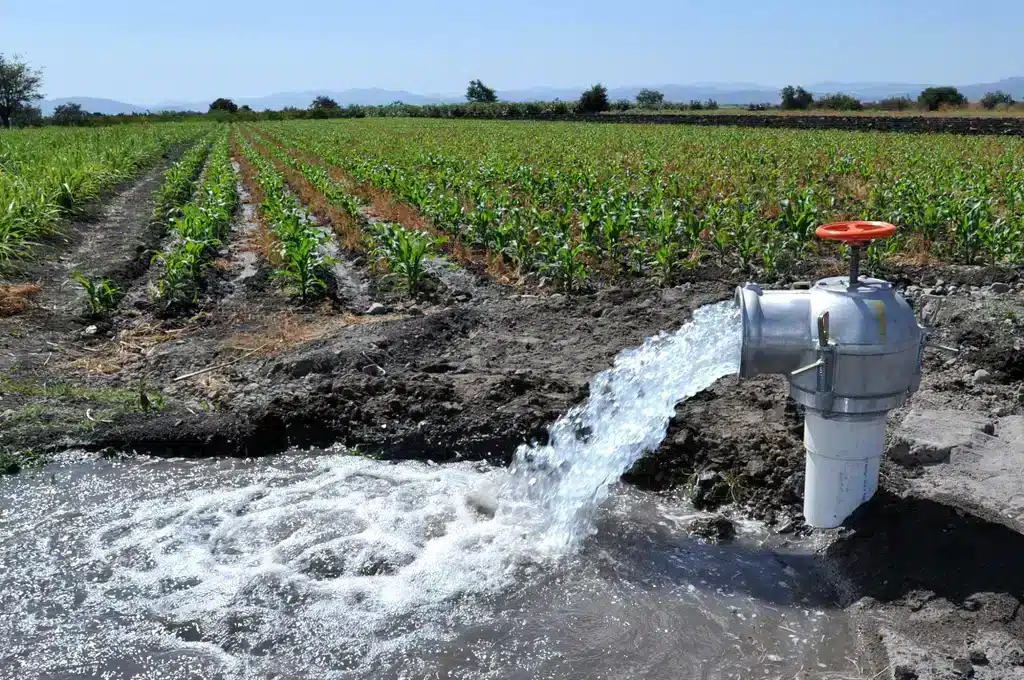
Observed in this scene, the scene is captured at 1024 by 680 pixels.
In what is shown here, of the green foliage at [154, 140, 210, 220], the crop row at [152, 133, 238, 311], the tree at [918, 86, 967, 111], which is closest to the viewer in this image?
the crop row at [152, 133, 238, 311]

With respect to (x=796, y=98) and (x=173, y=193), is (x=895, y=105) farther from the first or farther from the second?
(x=173, y=193)

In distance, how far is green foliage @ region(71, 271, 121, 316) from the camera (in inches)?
280

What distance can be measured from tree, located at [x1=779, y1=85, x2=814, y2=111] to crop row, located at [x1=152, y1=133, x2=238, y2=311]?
51.6 m

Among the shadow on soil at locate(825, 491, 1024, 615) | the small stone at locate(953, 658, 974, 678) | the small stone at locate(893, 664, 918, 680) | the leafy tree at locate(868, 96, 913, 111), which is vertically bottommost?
the small stone at locate(893, 664, 918, 680)

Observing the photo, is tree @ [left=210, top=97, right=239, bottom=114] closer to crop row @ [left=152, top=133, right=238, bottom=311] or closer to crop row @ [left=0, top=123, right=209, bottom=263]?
crop row @ [left=0, top=123, right=209, bottom=263]

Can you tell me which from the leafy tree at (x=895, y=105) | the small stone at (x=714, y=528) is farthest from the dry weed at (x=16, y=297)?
the leafy tree at (x=895, y=105)

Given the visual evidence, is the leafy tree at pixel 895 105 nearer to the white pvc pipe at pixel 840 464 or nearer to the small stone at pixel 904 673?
the white pvc pipe at pixel 840 464

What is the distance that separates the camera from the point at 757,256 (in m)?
8.48

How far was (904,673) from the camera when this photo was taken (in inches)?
108

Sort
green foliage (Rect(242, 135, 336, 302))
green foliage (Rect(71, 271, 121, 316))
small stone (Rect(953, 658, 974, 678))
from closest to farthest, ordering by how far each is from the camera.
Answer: small stone (Rect(953, 658, 974, 678)), green foliage (Rect(71, 271, 121, 316)), green foliage (Rect(242, 135, 336, 302))

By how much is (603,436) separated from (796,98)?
60.7m

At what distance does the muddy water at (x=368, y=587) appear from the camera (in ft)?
10.1

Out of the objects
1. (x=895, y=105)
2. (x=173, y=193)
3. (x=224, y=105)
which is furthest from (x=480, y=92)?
(x=173, y=193)

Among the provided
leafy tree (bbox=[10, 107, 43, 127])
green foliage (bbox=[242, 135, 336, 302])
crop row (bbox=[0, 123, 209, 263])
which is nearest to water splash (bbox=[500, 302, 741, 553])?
green foliage (bbox=[242, 135, 336, 302])
